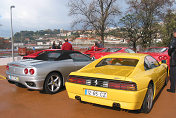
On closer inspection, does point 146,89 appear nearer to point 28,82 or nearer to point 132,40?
point 28,82

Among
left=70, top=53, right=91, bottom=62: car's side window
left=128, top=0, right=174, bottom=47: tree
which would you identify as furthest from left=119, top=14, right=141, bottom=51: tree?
left=70, top=53, right=91, bottom=62: car's side window

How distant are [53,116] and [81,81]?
0.88 meters

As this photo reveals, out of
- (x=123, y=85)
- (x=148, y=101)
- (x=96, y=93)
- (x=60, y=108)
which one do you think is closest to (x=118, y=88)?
(x=123, y=85)

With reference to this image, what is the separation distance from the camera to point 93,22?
17.2m

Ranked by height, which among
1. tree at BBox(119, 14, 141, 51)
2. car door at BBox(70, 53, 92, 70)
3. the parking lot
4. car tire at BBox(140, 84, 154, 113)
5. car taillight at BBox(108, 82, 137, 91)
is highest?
tree at BBox(119, 14, 141, 51)

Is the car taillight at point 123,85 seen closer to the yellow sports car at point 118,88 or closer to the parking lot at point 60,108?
the yellow sports car at point 118,88

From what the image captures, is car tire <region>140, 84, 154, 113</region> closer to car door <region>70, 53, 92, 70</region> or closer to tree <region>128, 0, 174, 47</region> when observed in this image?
car door <region>70, 53, 92, 70</region>

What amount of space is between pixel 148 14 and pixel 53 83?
17.2 m

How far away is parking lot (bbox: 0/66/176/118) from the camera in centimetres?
325

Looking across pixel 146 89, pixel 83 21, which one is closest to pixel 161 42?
pixel 83 21

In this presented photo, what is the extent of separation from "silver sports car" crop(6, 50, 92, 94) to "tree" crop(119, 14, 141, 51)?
43.9 ft

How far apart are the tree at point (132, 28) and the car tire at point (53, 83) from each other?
46.1ft

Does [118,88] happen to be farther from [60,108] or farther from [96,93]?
[60,108]

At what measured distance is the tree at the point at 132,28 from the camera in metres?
17.1
